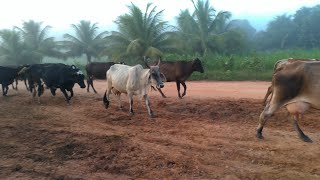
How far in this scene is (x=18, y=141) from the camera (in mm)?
8797

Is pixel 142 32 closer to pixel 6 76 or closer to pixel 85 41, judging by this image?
pixel 85 41

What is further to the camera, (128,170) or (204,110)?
(204,110)

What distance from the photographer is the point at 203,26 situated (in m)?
30.9

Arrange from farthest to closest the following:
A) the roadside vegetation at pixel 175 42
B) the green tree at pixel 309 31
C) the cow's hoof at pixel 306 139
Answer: the green tree at pixel 309 31 < the roadside vegetation at pixel 175 42 < the cow's hoof at pixel 306 139

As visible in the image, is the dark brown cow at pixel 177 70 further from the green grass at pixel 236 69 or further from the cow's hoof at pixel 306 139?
the cow's hoof at pixel 306 139

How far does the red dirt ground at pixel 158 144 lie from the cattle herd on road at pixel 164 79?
65 cm

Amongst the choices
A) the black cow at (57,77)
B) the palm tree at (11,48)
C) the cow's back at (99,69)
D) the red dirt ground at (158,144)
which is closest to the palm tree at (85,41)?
the palm tree at (11,48)

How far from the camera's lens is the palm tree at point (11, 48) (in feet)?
115

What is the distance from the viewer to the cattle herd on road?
7.74 metres

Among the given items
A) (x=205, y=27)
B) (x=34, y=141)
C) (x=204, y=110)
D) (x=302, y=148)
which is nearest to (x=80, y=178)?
(x=34, y=141)

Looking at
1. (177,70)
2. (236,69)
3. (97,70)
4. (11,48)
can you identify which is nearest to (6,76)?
(97,70)

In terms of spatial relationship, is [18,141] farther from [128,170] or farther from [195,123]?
[195,123]

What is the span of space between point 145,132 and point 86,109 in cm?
420

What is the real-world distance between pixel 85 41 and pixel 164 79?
2678 centimetres
